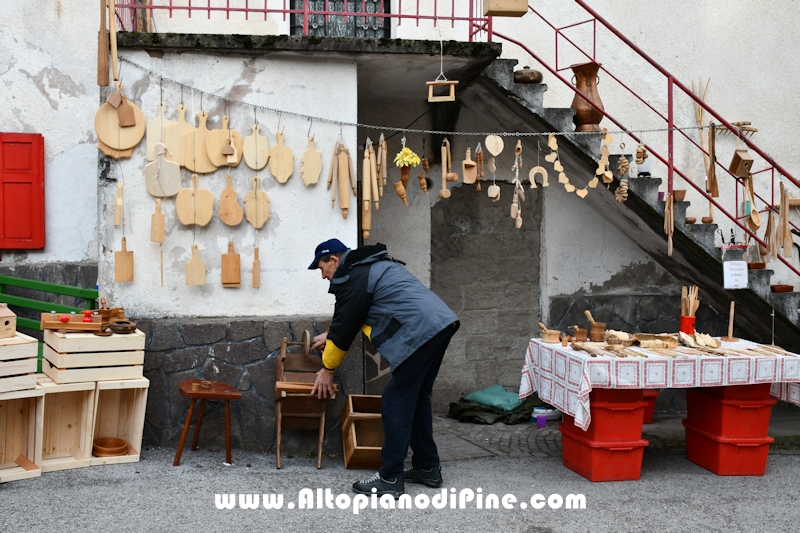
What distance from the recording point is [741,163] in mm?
6832

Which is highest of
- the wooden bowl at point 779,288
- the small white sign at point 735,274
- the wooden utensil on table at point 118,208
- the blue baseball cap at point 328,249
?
the wooden utensil on table at point 118,208

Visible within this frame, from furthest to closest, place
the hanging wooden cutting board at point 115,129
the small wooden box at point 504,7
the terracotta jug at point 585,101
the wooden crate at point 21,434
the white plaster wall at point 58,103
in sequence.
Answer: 1. the white plaster wall at point 58,103
2. the terracotta jug at point 585,101
3. the small wooden box at point 504,7
4. the hanging wooden cutting board at point 115,129
5. the wooden crate at point 21,434

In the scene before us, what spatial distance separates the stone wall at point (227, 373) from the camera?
20.9 feet

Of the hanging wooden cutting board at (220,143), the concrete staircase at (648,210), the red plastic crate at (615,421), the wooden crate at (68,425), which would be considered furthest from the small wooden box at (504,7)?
the wooden crate at (68,425)

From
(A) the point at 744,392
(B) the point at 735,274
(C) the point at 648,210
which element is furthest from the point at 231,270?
(B) the point at 735,274

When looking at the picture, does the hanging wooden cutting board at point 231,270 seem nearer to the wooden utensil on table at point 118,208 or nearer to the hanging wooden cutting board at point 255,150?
the hanging wooden cutting board at point 255,150

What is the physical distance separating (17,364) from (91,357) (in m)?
0.49

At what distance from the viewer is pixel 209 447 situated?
6.41 meters

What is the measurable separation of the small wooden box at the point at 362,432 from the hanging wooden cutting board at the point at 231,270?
51.0 inches

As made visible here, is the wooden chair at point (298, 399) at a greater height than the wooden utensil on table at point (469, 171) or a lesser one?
lesser

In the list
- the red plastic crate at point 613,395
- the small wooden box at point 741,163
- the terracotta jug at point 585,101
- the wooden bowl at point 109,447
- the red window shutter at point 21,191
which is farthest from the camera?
the red window shutter at point 21,191

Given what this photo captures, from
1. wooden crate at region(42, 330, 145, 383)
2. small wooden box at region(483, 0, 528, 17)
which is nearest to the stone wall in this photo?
wooden crate at region(42, 330, 145, 383)

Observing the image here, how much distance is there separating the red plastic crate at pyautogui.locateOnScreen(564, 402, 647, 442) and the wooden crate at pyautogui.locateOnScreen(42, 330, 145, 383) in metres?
3.32

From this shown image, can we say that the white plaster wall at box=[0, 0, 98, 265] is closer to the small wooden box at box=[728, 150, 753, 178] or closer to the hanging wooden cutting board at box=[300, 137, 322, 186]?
the hanging wooden cutting board at box=[300, 137, 322, 186]
